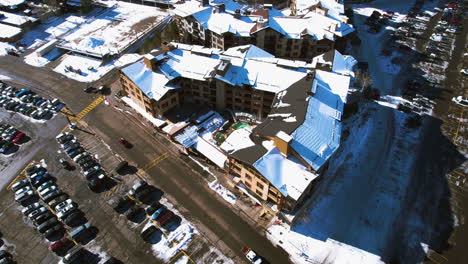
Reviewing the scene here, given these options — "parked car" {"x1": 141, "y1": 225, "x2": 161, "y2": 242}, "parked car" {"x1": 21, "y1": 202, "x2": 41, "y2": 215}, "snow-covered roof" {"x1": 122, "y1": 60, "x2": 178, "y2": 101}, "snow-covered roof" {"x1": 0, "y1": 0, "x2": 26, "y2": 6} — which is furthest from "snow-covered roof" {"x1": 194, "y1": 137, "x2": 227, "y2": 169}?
"snow-covered roof" {"x1": 0, "y1": 0, "x2": 26, "y2": 6}

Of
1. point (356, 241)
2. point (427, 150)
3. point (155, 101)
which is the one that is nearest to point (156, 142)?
point (155, 101)

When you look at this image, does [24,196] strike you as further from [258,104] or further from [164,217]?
[258,104]

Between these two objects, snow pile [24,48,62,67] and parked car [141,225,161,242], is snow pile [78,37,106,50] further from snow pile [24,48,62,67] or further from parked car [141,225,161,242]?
parked car [141,225,161,242]

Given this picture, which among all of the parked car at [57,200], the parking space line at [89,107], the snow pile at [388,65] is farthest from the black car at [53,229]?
the snow pile at [388,65]

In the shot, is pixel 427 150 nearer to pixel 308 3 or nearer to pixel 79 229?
pixel 308 3

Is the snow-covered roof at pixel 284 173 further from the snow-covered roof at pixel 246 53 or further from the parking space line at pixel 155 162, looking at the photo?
the snow-covered roof at pixel 246 53
